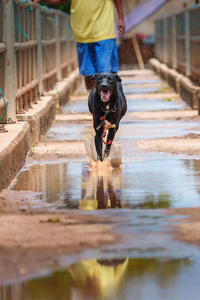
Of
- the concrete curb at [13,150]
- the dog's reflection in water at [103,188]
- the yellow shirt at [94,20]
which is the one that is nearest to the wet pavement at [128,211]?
the dog's reflection in water at [103,188]

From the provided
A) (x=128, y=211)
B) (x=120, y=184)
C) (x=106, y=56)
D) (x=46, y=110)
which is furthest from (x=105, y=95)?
(x=46, y=110)

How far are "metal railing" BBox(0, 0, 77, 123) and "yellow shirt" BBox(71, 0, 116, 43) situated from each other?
735mm

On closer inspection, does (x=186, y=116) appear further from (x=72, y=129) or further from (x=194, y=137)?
(x=194, y=137)

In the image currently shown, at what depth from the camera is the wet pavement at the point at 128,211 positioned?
14.2 feet

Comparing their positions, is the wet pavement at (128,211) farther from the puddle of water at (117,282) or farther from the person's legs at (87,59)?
the person's legs at (87,59)

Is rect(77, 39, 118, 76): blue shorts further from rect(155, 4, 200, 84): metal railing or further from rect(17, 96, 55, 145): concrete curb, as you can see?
rect(155, 4, 200, 84): metal railing

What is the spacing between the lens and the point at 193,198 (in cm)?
678

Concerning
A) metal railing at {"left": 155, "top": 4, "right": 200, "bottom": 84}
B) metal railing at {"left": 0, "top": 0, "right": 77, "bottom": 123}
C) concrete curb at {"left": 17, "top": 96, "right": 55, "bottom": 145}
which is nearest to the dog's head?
metal railing at {"left": 0, "top": 0, "right": 77, "bottom": 123}

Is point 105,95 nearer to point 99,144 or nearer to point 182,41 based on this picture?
point 99,144

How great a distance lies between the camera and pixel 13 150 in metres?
8.21

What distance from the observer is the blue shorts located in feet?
38.8

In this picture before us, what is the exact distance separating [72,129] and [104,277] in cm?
797

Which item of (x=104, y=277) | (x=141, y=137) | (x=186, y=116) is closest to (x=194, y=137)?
(x=141, y=137)

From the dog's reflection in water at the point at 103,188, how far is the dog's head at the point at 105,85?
2.06ft
